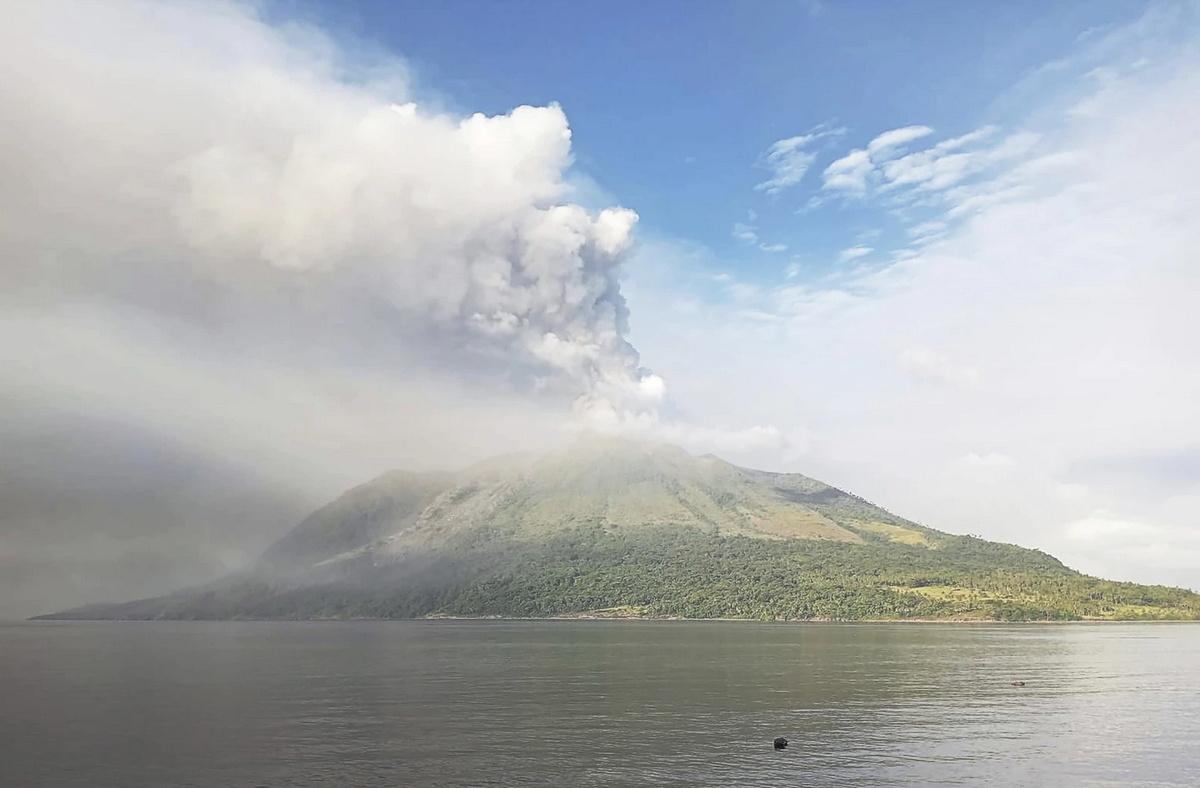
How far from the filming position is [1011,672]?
138m

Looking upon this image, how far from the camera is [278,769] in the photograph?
217ft

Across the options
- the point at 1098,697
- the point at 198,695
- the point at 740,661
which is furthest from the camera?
the point at 740,661

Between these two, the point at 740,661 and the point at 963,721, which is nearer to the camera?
the point at 963,721

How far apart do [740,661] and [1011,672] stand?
43.8 meters

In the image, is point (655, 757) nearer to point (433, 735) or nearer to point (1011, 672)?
point (433, 735)

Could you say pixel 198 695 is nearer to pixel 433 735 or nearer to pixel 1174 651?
pixel 433 735

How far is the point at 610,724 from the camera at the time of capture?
85.6m

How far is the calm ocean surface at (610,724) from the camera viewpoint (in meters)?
64.6

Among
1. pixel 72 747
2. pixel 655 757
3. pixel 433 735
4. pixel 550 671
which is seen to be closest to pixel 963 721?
pixel 655 757

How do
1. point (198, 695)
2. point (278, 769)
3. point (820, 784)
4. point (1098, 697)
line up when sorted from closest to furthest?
point (820, 784) → point (278, 769) → point (1098, 697) → point (198, 695)

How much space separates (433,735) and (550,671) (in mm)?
63394

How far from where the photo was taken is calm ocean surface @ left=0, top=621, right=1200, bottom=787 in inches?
2542

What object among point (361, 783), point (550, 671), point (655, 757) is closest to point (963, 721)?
point (655, 757)

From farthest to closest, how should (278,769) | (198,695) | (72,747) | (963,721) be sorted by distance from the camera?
(198,695) → (963,721) → (72,747) → (278,769)
